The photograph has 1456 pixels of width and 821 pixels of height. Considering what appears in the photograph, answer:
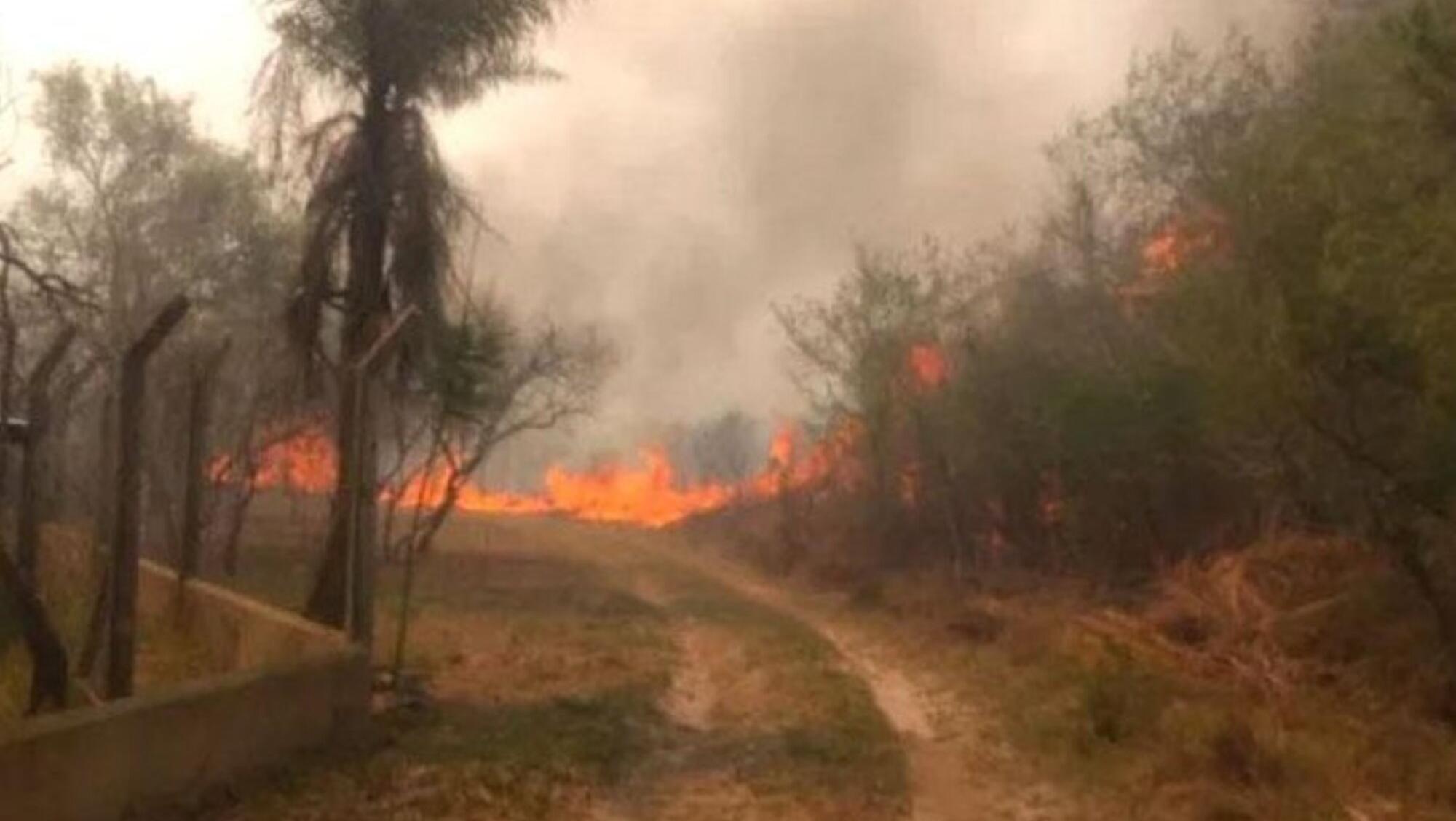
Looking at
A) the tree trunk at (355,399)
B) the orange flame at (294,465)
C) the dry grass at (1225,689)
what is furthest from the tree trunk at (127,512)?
the orange flame at (294,465)

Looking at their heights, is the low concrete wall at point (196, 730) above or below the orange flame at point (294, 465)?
below

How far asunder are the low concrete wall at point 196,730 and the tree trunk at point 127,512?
564 mm

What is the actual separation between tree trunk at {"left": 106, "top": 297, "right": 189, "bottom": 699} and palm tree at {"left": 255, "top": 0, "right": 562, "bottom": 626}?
895cm

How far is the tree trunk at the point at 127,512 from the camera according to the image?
12352 mm

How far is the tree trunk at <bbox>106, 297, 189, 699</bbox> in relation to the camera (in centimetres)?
1235

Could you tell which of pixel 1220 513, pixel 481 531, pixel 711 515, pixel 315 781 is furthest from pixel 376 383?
pixel 711 515

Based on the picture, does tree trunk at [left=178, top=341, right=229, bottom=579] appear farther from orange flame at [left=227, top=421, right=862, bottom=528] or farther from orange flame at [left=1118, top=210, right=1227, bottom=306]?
orange flame at [left=227, top=421, right=862, bottom=528]

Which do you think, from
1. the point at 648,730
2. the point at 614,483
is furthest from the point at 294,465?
the point at 614,483

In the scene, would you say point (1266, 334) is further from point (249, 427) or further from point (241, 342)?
point (241, 342)

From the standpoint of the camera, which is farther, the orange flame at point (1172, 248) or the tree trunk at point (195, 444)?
the orange flame at point (1172, 248)

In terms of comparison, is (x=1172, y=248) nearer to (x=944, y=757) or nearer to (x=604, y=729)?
(x=944, y=757)

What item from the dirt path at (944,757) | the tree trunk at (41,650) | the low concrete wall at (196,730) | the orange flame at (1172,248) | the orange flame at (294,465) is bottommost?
the dirt path at (944,757)

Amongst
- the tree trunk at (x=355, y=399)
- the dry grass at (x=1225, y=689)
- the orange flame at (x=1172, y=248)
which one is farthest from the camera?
the orange flame at (x=1172, y=248)

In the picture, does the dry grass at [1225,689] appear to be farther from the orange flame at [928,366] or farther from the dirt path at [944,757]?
the orange flame at [928,366]
